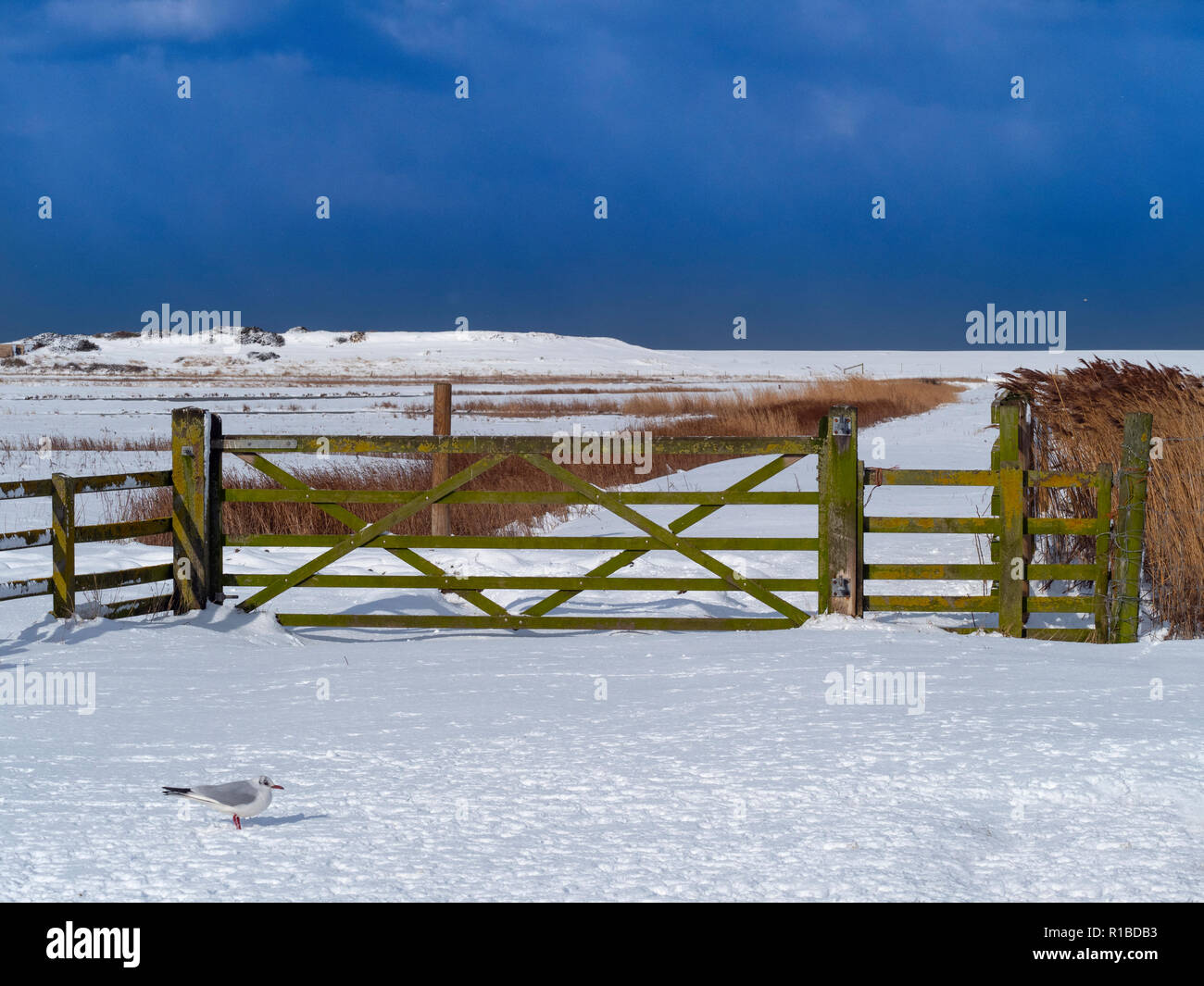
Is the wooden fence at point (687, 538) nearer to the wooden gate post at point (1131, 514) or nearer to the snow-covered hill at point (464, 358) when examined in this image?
the wooden gate post at point (1131, 514)

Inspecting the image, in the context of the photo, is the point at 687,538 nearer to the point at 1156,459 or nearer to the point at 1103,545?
the point at 1103,545

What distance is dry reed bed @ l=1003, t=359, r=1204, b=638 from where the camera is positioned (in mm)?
9320

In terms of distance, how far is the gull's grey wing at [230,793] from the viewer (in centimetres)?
434

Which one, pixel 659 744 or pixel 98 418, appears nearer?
pixel 659 744

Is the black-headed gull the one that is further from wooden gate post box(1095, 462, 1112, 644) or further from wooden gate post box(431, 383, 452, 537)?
wooden gate post box(1095, 462, 1112, 644)

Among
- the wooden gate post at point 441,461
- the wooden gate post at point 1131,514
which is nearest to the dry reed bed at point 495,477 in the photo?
the wooden gate post at point 441,461

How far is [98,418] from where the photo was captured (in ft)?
113

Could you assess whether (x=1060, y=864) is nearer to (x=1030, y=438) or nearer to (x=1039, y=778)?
(x=1039, y=778)

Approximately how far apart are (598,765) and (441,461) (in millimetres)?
6556

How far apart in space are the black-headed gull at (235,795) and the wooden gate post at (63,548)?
4372mm

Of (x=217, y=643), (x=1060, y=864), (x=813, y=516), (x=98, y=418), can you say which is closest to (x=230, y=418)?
(x=98, y=418)

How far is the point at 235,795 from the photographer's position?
4383 mm

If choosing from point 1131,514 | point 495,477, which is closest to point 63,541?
point 1131,514

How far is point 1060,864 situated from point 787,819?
1.01 meters
